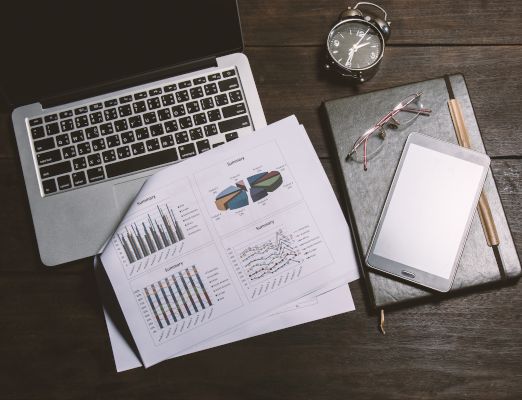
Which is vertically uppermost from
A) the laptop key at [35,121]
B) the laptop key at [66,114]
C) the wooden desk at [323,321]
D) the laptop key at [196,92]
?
the laptop key at [196,92]

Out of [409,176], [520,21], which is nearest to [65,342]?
[409,176]

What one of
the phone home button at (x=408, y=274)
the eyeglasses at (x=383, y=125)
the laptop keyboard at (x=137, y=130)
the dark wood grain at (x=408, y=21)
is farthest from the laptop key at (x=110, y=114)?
the phone home button at (x=408, y=274)

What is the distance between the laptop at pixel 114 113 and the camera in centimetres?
69

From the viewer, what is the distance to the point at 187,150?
28.1 inches

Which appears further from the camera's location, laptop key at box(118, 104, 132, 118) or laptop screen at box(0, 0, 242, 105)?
laptop key at box(118, 104, 132, 118)

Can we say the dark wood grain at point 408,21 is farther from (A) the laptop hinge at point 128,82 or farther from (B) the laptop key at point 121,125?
(B) the laptop key at point 121,125

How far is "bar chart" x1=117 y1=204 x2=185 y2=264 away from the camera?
69cm

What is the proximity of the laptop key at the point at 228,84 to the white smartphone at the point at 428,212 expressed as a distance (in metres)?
0.26

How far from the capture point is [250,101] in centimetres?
72

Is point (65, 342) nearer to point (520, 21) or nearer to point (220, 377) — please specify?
point (220, 377)

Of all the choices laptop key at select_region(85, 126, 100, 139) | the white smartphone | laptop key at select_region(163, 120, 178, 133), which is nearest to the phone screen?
the white smartphone

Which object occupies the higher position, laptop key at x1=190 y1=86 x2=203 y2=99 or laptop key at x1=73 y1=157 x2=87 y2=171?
laptop key at x1=190 y1=86 x2=203 y2=99

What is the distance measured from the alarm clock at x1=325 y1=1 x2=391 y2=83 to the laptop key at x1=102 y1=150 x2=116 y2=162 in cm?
34

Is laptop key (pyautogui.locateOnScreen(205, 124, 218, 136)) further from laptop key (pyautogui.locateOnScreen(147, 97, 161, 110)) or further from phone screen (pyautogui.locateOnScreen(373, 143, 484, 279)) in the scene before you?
phone screen (pyautogui.locateOnScreen(373, 143, 484, 279))
